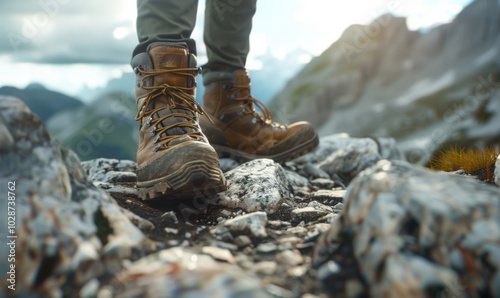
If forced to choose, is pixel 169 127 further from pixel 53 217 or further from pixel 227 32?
pixel 227 32

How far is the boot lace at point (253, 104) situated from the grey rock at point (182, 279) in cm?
377

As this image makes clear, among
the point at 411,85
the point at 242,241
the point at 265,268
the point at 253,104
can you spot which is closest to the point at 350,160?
the point at 253,104

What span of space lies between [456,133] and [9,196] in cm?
6694

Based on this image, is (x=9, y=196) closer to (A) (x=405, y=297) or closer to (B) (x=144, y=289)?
(B) (x=144, y=289)

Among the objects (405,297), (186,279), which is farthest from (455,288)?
(186,279)

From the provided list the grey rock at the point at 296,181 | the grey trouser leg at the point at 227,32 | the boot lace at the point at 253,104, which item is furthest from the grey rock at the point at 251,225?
the grey trouser leg at the point at 227,32

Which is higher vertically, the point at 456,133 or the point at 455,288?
the point at 455,288

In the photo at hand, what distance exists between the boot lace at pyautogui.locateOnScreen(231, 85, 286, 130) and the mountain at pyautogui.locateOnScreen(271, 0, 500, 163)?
58.6m

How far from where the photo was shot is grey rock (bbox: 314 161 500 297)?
1765mm

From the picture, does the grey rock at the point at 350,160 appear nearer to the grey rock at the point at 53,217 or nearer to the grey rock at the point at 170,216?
the grey rock at the point at 170,216

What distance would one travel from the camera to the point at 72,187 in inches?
100

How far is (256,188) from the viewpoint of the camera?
4.12 metres

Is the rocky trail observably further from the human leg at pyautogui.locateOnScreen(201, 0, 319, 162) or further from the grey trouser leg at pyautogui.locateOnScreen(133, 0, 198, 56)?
the human leg at pyautogui.locateOnScreen(201, 0, 319, 162)

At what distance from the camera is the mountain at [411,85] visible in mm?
65688
